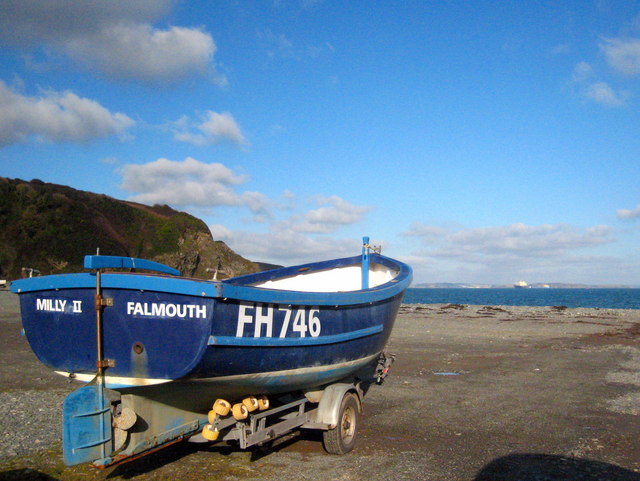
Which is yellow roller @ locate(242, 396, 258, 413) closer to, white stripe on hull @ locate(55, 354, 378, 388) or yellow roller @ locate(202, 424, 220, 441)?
white stripe on hull @ locate(55, 354, 378, 388)

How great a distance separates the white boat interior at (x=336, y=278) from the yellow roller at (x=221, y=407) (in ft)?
13.6

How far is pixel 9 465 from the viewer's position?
5598 mm

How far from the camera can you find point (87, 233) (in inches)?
1745

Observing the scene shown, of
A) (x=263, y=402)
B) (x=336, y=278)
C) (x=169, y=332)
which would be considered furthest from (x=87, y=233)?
(x=169, y=332)

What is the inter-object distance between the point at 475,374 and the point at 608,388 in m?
2.65

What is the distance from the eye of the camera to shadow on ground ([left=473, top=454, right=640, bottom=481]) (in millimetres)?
5305

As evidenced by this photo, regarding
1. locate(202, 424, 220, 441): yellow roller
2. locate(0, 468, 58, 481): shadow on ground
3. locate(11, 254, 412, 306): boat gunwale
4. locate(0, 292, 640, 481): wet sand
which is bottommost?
locate(0, 292, 640, 481): wet sand

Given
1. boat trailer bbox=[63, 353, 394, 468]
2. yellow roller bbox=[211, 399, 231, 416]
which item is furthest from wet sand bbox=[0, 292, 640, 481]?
yellow roller bbox=[211, 399, 231, 416]

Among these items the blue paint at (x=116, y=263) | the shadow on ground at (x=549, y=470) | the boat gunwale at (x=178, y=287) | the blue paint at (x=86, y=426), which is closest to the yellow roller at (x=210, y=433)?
the blue paint at (x=86, y=426)

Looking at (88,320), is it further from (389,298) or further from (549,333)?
(549,333)

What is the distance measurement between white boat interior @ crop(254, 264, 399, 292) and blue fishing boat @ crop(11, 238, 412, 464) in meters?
3.99

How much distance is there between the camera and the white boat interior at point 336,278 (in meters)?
9.66

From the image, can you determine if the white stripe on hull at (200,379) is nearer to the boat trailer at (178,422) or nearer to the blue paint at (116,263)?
the boat trailer at (178,422)

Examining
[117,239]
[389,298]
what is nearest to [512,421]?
[389,298]
